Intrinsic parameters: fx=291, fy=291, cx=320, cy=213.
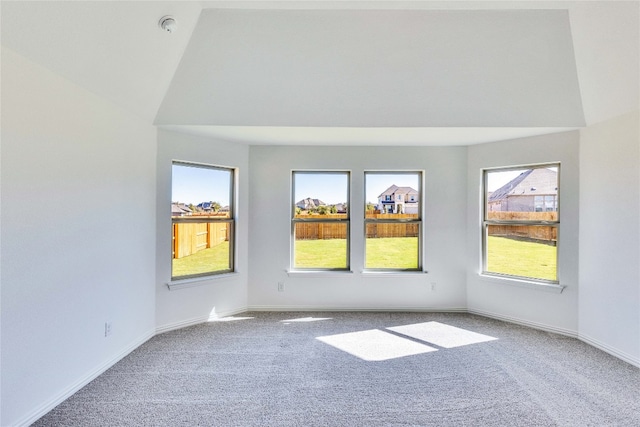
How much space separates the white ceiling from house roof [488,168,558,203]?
1.86 feet

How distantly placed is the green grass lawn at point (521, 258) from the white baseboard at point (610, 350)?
0.63 meters

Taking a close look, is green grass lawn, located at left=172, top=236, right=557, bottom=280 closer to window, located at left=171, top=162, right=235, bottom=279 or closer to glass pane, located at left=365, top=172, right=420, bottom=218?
window, located at left=171, top=162, right=235, bottom=279

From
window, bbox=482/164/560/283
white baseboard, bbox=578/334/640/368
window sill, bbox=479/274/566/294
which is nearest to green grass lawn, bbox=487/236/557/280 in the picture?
window, bbox=482/164/560/283

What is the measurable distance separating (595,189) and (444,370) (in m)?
2.34

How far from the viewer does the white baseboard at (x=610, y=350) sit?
2.50m

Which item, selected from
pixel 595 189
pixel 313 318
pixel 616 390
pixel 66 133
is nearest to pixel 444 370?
pixel 616 390

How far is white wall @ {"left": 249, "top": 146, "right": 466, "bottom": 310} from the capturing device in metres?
3.80

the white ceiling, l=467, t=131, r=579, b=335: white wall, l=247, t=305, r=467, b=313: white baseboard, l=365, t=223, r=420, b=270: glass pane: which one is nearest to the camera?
the white ceiling

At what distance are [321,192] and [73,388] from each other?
9.79 feet

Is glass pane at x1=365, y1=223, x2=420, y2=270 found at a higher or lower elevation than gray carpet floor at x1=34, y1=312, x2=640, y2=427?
higher

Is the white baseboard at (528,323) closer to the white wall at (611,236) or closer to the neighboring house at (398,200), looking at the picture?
the white wall at (611,236)

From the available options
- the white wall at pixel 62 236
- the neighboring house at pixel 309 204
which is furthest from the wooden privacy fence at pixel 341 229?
the white wall at pixel 62 236

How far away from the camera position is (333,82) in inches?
105

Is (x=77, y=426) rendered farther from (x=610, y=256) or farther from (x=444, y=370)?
(x=610, y=256)
